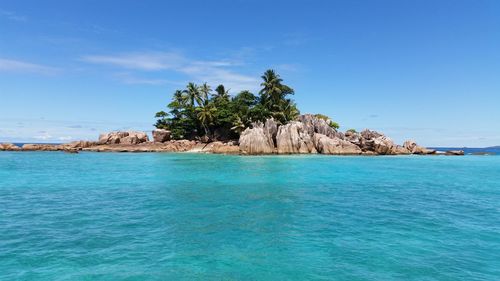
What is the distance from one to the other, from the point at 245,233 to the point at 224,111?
245ft

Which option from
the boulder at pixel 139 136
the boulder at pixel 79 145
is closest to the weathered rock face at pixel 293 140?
the boulder at pixel 139 136

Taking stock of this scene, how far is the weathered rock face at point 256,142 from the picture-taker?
7688 centimetres

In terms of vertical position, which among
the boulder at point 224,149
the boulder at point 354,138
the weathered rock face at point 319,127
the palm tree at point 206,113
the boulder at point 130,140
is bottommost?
the boulder at point 224,149

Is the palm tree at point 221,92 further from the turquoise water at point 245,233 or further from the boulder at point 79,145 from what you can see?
the turquoise water at point 245,233

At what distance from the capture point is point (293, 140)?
78.3 m

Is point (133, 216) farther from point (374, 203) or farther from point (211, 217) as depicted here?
point (374, 203)

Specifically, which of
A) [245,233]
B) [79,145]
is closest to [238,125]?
[79,145]

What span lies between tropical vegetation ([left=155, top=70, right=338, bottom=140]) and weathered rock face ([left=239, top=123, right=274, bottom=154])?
255 inches

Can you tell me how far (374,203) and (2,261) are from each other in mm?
20834

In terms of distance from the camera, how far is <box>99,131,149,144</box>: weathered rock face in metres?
97.6

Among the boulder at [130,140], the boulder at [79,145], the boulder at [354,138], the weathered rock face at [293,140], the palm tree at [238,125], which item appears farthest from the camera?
the boulder at [79,145]

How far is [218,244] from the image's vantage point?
14.2 metres

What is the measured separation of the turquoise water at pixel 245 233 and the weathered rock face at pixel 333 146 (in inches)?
1990

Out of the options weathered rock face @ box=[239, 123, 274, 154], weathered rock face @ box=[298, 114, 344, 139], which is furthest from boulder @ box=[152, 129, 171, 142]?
weathered rock face @ box=[298, 114, 344, 139]
